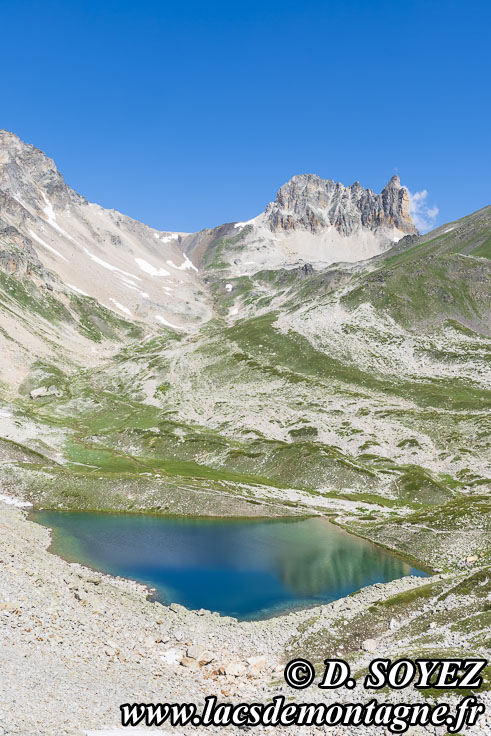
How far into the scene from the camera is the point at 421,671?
3016 cm

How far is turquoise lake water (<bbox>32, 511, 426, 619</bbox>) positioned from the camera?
57812 millimetres

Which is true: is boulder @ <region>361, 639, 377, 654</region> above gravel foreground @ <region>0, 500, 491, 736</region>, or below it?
above

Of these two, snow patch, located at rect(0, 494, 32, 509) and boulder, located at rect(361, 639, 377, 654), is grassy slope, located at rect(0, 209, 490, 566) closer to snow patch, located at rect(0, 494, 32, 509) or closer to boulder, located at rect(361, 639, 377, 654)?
snow patch, located at rect(0, 494, 32, 509)

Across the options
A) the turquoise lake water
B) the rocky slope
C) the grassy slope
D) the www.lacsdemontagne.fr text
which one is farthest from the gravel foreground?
the grassy slope

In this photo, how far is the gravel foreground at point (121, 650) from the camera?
2623 cm

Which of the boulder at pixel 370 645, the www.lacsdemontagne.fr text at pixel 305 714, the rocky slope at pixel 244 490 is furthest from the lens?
the boulder at pixel 370 645

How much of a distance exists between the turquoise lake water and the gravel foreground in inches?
187

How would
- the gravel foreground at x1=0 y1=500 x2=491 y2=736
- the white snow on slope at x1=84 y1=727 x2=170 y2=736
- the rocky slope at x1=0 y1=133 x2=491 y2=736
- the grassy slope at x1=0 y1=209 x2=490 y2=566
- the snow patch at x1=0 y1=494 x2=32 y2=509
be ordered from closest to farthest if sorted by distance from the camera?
the white snow on slope at x1=84 y1=727 x2=170 y2=736 → the gravel foreground at x1=0 y1=500 x2=491 y2=736 → the rocky slope at x1=0 y1=133 x2=491 y2=736 → the snow patch at x1=0 y1=494 x2=32 y2=509 → the grassy slope at x1=0 y1=209 x2=490 y2=566

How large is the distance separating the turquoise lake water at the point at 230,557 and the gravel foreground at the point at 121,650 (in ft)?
15.6

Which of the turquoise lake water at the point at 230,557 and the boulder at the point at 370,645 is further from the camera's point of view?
the turquoise lake water at the point at 230,557

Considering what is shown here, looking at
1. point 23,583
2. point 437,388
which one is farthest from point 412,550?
point 437,388

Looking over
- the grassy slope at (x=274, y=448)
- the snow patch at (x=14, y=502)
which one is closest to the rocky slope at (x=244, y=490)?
the grassy slope at (x=274, y=448)

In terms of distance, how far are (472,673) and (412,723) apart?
5629 millimetres

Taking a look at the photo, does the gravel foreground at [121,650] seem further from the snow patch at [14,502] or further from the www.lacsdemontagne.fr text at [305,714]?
the snow patch at [14,502]
